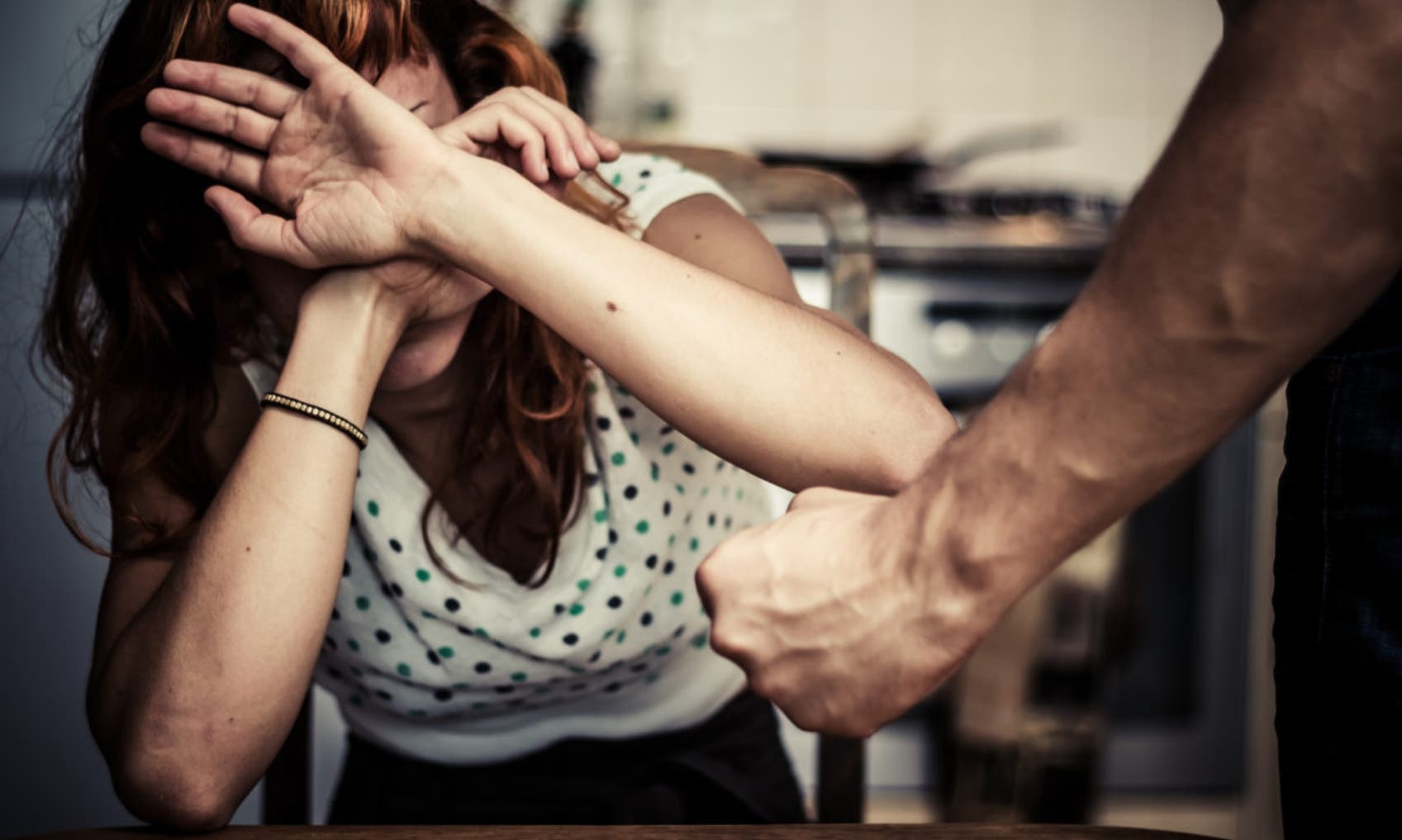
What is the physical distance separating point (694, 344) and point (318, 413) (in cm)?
26

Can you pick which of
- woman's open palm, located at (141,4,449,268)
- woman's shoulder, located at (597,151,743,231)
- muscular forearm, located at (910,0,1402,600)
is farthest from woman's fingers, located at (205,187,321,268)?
muscular forearm, located at (910,0,1402,600)

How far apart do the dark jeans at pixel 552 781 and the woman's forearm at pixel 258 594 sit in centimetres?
29

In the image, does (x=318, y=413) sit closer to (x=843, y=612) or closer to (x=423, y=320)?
(x=423, y=320)

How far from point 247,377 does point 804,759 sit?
4.32 ft

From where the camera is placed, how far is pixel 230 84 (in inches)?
26.9

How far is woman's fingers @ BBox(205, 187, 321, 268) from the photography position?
0.67m

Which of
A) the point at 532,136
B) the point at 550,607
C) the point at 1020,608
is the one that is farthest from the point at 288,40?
the point at 1020,608

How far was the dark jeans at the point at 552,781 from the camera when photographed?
3.10ft

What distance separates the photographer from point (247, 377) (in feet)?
2.77

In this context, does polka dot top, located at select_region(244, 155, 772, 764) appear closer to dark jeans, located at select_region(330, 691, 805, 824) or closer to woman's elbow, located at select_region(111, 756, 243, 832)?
dark jeans, located at select_region(330, 691, 805, 824)

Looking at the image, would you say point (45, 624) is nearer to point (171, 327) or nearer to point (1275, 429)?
point (171, 327)

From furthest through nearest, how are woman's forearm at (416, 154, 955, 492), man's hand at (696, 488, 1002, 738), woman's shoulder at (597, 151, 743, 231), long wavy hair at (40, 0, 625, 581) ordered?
woman's shoulder at (597, 151, 743, 231) → long wavy hair at (40, 0, 625, 581) → woman's forearm at (416, 154, 955, 492) → man's hand at (696, 488, 1002, 738)

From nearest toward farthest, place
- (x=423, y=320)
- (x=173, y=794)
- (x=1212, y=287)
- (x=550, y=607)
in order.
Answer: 1. (x=1212, y=287)
2. (x=173, y=794)
3. (x=423, y=320)
4. (x=550, y=607)

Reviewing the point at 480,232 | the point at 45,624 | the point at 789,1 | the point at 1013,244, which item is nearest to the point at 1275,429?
the point at 1013,244
